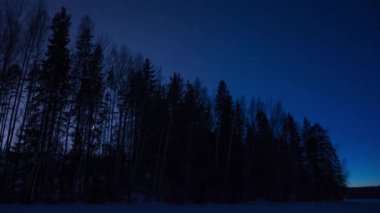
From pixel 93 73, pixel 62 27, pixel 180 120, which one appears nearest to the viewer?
pixel 62 27

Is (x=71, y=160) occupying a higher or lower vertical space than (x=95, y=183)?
higher

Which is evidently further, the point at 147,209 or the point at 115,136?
the point at 115,136

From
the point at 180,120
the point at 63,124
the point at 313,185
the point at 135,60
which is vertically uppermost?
the point at 135,60

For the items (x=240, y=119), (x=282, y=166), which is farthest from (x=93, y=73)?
(x=282, y=166)

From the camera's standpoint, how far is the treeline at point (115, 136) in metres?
15.6

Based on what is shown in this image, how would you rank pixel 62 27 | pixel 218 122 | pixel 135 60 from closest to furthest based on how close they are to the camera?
pixel 62 27, pixel 135 60, pixel 218 122

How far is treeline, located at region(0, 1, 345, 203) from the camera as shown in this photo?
51.3ft

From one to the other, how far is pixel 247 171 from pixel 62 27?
27288mm

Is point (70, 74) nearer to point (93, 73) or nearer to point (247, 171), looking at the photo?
point (93, 73)

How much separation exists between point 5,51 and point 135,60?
1077cm

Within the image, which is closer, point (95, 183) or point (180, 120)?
point (95, 183)

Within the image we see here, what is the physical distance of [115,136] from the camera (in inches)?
841

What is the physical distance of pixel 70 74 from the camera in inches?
741

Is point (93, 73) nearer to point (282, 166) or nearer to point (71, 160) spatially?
point (71, 160)
